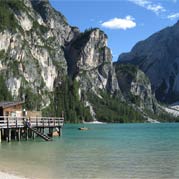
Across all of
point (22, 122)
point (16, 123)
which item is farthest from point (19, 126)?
point (22, 122)

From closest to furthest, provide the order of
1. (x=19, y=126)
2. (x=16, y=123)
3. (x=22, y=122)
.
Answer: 1. (x=16, y=123)
2. (x=19, y=126)
3. (x=22, y=122)

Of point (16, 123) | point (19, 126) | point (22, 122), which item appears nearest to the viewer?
point (16, 123)

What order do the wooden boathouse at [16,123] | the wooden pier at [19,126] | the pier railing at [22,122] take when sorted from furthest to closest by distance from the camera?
the wooden boathouse at [16,123] → the wooden pier at [19,126] → the pier railing at [22,122]

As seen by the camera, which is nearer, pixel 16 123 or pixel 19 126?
pixel 16 123

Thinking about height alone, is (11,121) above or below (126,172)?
above

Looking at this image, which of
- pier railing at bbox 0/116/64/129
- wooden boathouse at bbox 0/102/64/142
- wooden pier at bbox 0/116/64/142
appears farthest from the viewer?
wooden boathouse at bbox 0/102/64/142

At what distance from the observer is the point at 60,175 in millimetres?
34812

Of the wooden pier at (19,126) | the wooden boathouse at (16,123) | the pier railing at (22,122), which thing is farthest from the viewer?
the wooden boathouse at (16,123)

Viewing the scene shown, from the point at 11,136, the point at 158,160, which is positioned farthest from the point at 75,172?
the point at 11,136

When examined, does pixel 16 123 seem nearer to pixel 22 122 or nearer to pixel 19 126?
pixel 19 126

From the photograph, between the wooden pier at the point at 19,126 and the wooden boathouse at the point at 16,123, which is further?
the wooden boathouse at the point at 16,123

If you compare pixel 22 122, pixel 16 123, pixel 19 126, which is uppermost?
pixel 22 122

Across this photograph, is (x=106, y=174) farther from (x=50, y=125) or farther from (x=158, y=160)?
(x=50, y=125)

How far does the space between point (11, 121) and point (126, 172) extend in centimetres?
3759
